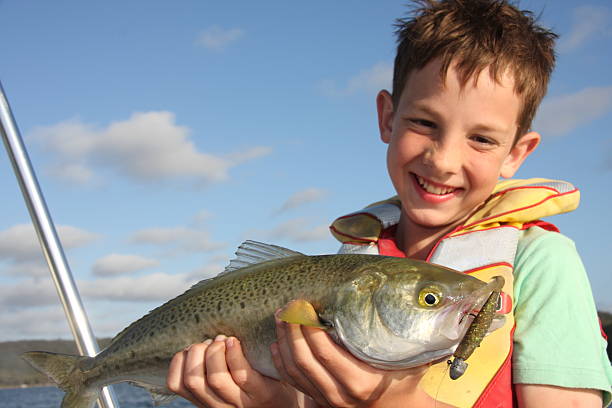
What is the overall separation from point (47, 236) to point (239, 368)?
1.87 m

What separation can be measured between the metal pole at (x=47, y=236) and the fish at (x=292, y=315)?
0.66ft

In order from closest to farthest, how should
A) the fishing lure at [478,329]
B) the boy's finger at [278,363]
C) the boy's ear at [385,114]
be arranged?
the fishing lure at [478,329] < the boy's finger at [278,363] < the boy's ear at [385,114]

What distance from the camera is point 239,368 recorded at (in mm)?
3350

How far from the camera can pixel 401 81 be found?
438 cm

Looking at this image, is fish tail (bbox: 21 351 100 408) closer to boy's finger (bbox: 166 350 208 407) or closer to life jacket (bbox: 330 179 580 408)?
boy's finger (bbox: 166 350 208 407)

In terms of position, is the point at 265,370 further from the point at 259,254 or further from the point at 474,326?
the point at 474,326

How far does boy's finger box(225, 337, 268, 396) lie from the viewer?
3348mm

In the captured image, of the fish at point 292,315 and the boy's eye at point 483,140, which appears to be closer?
the fish at point 292,315

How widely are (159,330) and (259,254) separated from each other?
78cm

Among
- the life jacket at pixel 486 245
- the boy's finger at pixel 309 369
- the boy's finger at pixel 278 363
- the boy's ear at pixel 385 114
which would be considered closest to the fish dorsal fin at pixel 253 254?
the boy's finger at pixel 278 363

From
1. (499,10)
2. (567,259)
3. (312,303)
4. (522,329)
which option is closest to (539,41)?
(499,10)

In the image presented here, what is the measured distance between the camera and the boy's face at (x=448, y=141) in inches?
151

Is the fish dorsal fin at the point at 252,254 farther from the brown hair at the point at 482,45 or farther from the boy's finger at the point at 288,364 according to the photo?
Result: the brown hair at the point at 482,45

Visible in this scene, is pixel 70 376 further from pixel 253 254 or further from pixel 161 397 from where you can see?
pixel 253 254
